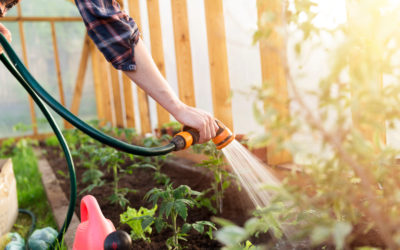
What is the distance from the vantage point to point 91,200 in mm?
1275

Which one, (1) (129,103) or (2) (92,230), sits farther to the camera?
(1) (129,103)

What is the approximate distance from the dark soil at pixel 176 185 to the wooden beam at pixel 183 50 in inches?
22.0

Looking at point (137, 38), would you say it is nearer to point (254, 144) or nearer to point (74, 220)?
point (254, 144)

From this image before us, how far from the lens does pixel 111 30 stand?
117 centimetres

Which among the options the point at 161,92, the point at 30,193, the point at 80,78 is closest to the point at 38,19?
the point at 80,78

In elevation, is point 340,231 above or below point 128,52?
below

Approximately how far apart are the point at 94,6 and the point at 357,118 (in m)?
0.87

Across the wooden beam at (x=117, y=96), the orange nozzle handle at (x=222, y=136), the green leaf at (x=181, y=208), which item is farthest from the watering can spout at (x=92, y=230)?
the wooden beam at (x=117, y=96)

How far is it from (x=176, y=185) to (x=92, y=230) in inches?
42.9

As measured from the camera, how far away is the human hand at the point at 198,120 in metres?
1.24

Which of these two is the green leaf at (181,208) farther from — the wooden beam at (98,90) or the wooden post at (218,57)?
the wooden beam at (98,90)

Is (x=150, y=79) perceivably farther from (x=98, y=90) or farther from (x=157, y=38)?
(x=98, y=90)

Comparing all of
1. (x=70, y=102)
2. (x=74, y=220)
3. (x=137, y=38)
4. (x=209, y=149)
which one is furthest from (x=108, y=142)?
(x=70, y=102)

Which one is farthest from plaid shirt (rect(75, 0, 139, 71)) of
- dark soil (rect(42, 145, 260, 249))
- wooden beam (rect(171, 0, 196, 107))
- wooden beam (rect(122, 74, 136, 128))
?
wooden beam (rect(122, 74, 136, 128))
